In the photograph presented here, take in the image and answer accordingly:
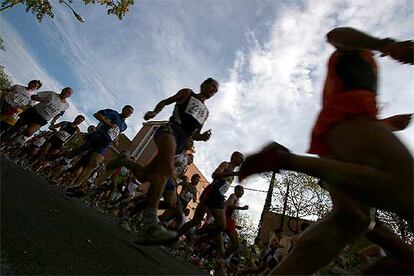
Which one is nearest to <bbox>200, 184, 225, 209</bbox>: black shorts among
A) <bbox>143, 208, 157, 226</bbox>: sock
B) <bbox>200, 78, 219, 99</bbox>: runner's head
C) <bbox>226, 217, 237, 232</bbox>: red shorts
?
<bbox>226, 217, 237, 232</bbox>: red shorts

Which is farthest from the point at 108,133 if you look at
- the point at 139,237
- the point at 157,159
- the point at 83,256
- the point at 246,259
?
the point at 246,259

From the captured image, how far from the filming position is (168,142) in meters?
3.27

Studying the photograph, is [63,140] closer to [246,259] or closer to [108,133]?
[108,133]

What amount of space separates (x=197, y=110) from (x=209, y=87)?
0.59 m

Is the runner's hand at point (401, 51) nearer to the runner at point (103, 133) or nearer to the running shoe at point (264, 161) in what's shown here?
the running shoe at point (264, 161)

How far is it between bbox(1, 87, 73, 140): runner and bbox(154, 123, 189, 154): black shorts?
5.46 metres

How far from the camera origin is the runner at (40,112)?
25.9 feet

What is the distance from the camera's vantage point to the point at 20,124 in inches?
317

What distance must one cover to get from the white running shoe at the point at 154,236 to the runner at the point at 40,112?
6.21m

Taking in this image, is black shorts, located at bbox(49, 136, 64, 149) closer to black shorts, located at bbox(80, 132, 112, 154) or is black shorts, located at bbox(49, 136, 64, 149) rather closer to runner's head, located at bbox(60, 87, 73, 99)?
runner's head, located at bbox(60, 87, 73, 99)

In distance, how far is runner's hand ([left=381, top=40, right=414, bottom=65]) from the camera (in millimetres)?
1862

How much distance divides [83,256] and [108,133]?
17.4 ft

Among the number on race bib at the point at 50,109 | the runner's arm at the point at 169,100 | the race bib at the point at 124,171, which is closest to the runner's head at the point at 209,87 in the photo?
the runner's arm at the point at 169,100

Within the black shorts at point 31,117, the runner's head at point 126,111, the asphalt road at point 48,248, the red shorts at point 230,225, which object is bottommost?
the asphalt road at point 48,248
